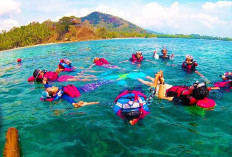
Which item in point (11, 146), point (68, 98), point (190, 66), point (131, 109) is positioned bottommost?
point (11, 146)

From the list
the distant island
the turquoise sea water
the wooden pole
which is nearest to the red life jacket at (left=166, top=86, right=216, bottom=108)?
the turquoise sea water

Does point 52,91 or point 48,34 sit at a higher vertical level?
point 48,34

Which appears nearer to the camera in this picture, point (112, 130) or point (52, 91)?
point (112, 130)

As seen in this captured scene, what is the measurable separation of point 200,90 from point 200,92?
7cm

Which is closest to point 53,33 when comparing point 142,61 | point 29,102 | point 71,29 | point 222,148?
point 71,29

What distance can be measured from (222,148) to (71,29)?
10993cm

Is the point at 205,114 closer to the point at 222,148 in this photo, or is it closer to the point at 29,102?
the point at 222,148

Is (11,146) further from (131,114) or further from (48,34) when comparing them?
(48,34)

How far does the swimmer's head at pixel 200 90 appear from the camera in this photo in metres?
6.28

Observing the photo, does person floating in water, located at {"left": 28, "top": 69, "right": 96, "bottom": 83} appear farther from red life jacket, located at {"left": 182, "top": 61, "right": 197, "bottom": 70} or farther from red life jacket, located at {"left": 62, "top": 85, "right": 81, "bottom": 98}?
red life jacket, located at {"left": 182, "top": 61, "right": 197, "bottom": 70}

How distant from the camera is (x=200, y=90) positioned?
6281mm

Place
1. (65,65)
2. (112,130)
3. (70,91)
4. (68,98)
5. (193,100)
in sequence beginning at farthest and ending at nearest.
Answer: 1. (65,65)
2. (70,91)
3. (68,98)
4. (193,100)
5. (112,130)

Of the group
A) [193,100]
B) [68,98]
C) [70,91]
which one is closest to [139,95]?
[193,100]

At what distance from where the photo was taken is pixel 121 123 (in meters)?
6.23
